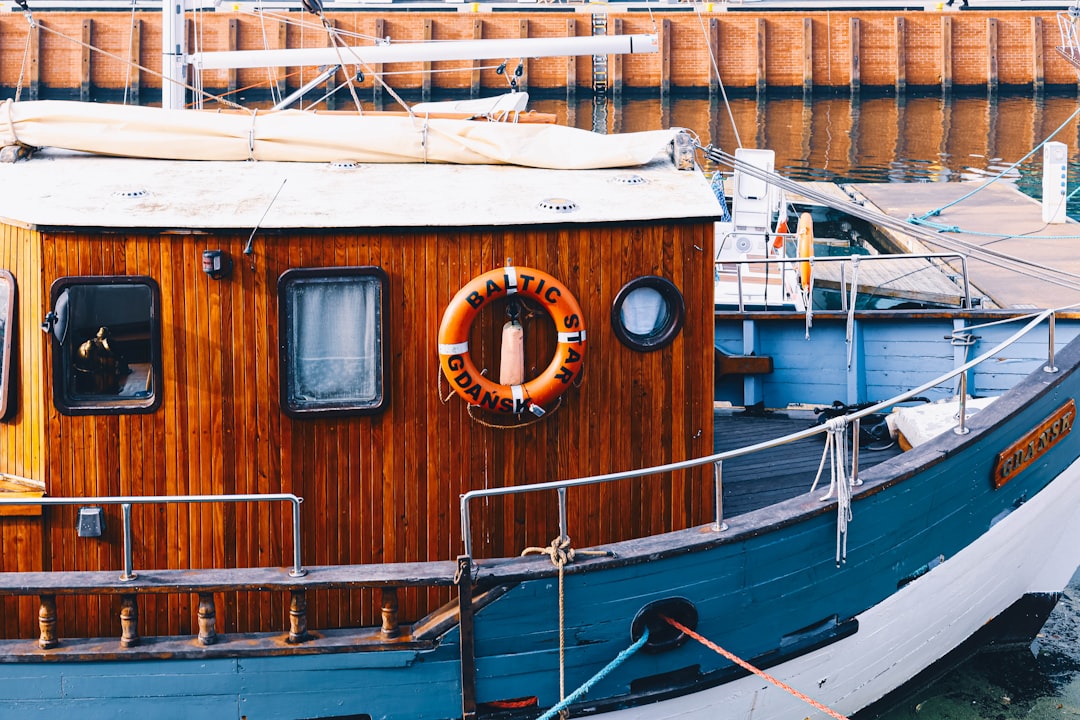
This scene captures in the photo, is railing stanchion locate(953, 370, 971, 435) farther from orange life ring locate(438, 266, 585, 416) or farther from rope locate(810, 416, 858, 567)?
orange life ring locate(438, 266, 585, 416)

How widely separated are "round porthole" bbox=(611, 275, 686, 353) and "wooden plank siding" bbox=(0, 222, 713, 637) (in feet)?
0.19

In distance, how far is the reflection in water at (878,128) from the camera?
2845 centimetres

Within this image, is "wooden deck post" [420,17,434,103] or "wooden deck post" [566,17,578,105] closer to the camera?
"wooden deck post" [420,17,434,103]

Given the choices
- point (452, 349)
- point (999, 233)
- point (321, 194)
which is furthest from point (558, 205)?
point (999, 233)

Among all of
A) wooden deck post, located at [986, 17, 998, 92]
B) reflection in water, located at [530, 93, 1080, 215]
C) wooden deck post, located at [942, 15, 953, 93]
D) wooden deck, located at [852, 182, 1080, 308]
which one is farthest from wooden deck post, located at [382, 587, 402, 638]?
wooden deck post, located at [986, 17, 998, 92]

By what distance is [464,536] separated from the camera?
589 centimetres

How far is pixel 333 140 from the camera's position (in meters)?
6.96

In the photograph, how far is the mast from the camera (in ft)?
28.9

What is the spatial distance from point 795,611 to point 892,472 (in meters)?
0.99

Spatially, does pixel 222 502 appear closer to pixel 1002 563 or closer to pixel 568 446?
pixel 568 446

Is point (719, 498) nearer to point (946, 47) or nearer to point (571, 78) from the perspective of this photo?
point (571, 78)

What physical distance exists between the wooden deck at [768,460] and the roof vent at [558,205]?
213 cm

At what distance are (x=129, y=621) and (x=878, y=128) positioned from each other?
31742 mm

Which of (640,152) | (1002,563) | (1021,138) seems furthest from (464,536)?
(1021,138)
